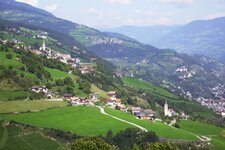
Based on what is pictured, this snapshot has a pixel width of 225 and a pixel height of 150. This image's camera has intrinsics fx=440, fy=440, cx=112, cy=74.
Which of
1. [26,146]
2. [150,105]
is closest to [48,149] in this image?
[26,146]

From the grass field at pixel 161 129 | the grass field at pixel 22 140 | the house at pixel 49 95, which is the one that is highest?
the grass field at pixel 22 140

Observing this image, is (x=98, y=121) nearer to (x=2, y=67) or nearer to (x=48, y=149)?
(x=48, y=149)

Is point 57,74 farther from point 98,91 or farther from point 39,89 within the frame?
point 39,89

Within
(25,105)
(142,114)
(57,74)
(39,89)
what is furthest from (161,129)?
(57,74)

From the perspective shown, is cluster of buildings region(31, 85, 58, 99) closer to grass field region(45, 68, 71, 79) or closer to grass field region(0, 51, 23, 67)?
grass field region(0, 51, 23, 67)

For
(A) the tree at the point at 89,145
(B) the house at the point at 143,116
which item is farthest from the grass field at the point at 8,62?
(A) the tree at the point at 89,145

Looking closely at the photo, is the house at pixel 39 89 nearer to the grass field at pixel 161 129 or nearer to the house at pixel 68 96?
the house at pixel 68 96

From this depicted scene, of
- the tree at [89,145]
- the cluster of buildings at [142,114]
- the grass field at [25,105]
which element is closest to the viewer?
the tree at [89,145]

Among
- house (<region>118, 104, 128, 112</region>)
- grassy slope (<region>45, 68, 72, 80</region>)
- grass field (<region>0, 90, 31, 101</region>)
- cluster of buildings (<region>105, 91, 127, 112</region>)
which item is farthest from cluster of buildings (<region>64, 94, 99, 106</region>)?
grassy slope (<region>45, 68, 72, 80</region>)
